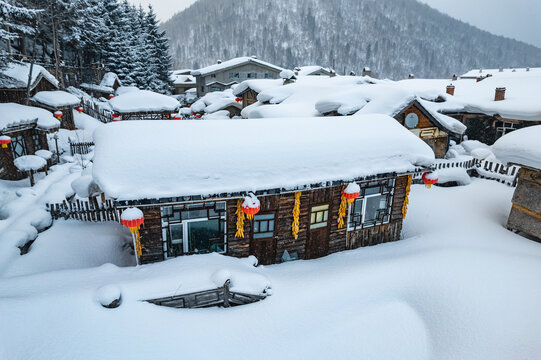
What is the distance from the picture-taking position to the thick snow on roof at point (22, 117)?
52.1 feet

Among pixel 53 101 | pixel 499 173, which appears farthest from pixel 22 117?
pixel 499 173

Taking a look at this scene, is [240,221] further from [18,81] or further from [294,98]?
[18,81]

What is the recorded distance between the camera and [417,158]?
10953 mm

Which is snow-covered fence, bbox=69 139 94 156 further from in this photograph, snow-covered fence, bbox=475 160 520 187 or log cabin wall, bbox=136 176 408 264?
snow-covered fence, bbox=475 160 520 187

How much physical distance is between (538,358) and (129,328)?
8923mm

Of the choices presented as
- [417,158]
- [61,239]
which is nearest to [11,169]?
[61,239]

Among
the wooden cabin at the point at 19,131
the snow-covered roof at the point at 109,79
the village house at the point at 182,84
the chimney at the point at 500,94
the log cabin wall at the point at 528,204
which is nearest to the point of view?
the log cabin wall at the point at 528,204

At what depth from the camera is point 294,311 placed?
7.86 meters

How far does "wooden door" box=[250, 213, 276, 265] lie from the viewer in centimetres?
998

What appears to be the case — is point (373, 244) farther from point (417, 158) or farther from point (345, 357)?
point (345, 357)

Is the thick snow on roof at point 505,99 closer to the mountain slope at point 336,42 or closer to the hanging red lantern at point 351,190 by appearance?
the hanging red lantern at point 351,190

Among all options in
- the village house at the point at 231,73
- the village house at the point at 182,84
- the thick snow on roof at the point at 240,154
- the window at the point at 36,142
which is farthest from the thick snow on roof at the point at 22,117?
the village house at the point at 182,84

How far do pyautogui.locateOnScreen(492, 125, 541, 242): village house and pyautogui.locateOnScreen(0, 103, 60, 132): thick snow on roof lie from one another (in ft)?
73.0

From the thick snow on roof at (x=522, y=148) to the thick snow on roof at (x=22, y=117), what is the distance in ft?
72.5
